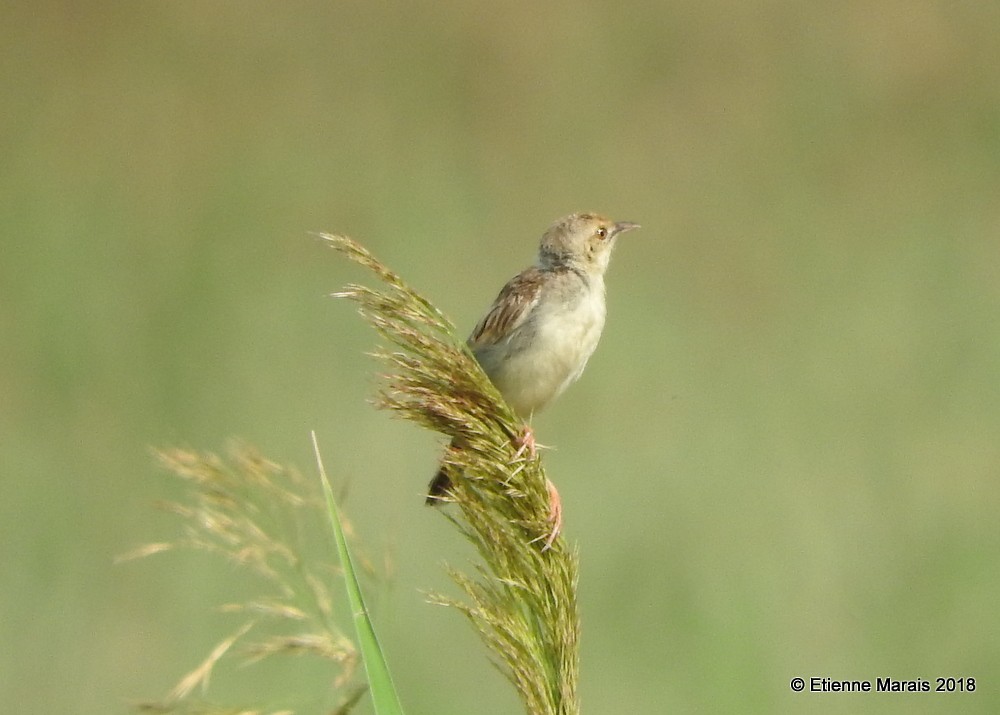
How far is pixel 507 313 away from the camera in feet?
13.7

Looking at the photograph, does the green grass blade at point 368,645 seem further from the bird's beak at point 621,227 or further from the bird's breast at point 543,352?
the bird's beak at point 621,227

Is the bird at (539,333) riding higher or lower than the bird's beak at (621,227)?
lower

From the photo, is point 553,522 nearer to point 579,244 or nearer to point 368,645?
point 368,645

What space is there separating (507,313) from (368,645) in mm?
1976

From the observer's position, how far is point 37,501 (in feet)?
20.8

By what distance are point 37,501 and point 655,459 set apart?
2.51 m

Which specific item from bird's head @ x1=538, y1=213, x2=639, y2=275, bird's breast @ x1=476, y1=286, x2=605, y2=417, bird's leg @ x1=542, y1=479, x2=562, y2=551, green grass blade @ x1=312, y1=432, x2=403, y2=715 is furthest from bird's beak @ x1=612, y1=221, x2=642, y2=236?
green grass blade @ x1=312, y1=432, x2=403, y2=715

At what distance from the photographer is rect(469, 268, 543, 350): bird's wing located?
13.6 ft

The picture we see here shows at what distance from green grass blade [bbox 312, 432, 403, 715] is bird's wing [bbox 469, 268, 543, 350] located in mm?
1841

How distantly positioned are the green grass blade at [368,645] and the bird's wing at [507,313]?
72.5 inches

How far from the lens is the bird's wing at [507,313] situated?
4.16 meters

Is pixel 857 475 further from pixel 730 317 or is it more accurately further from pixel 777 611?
pixel 730 317

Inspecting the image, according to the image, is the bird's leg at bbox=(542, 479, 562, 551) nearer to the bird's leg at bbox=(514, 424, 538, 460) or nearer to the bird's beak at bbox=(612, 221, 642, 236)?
the bird's leg at bbox=(514, 424, 538, 460)

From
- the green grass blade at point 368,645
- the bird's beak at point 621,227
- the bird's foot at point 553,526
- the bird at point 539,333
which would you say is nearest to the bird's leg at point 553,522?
the bird's foot at point 553,526
